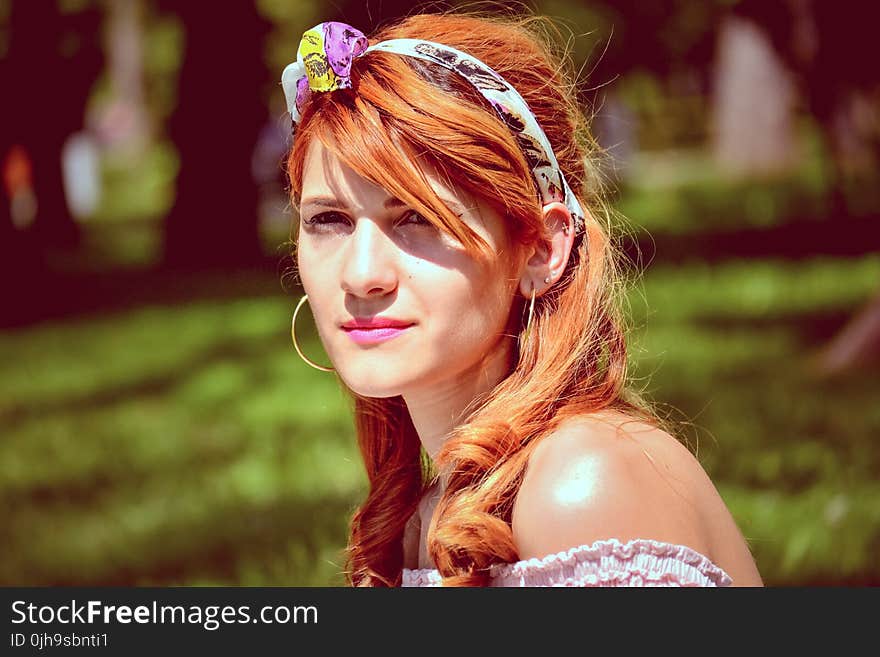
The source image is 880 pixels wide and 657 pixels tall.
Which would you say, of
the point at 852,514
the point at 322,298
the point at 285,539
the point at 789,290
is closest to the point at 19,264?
the point at 789,290

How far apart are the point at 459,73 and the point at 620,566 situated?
0.90 meters

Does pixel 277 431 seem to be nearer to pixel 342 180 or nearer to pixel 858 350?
pixel 858 350

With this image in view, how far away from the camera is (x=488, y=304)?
240cm

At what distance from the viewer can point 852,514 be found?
534 cm

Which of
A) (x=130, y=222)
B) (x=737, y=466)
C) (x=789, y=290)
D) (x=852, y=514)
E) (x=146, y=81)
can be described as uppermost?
(x=146, y=81)

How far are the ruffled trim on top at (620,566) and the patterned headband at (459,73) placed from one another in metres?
0.69

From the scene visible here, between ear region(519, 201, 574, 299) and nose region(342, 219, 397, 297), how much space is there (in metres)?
0.29

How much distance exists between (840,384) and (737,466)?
65.5 inches

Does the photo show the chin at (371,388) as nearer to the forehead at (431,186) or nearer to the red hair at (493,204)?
the red hair at (493,204)

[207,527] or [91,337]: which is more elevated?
[91,337]

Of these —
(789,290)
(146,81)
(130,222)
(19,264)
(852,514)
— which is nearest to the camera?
(852,514)

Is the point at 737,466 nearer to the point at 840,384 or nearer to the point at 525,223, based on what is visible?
the point at 840,384

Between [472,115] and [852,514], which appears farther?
[852,514]

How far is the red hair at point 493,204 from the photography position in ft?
7.49
